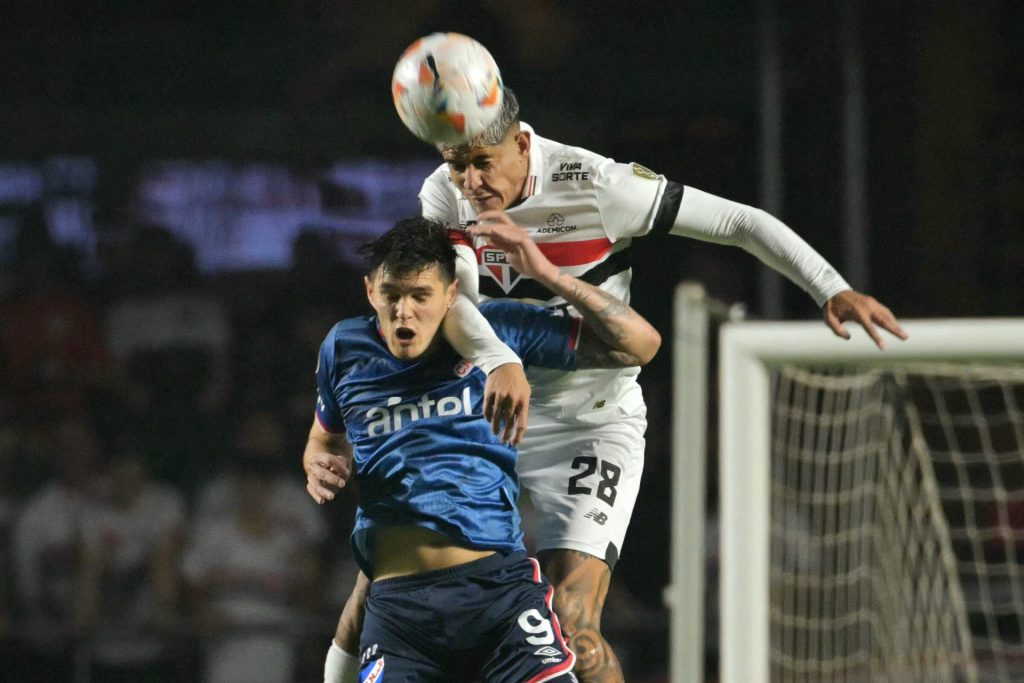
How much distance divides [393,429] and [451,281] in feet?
0.79

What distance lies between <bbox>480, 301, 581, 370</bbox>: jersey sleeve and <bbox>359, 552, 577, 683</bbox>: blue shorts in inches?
12.7

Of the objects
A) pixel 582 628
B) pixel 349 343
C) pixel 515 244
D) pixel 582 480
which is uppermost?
pixel 515 244

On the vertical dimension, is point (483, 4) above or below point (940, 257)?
above

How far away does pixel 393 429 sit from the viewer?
2.01m

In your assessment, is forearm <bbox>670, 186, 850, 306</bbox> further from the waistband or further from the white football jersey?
the waistband

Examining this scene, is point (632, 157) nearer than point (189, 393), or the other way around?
point (632, 157)

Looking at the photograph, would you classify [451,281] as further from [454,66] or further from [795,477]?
[795,477]

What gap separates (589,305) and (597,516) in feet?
1.66

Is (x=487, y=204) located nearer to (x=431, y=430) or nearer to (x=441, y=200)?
(x=441, y=200)

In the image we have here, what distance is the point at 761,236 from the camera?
6.50 feet

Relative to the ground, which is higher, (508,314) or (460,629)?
(508,314)

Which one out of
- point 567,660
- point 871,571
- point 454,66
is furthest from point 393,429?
point 871,571

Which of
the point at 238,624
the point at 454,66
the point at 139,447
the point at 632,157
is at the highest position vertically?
the point at 632,157

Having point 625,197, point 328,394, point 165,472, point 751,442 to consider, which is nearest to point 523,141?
point 625,197
